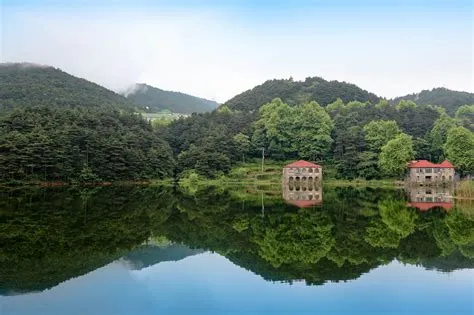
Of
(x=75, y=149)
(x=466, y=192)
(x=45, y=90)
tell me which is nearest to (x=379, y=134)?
(x=466, y=192)

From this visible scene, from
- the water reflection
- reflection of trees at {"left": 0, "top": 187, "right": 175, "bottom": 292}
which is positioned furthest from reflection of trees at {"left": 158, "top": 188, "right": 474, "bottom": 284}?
reflection of trees at {"left": 0, "top": 187, "right": 175, "bottom": 292}

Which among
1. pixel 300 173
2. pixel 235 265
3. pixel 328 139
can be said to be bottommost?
pixel 235 265

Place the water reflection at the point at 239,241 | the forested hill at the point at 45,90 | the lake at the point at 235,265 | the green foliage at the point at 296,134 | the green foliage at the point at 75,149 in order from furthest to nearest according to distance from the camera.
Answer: the forested hill at the point at 45,90
the green foliage at the point at 296,134
the green foliage at the point at 75,149
the water reflection at the point at 239,241
the lake at the point at 235,265

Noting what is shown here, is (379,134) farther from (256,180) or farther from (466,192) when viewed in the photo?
(466,192)

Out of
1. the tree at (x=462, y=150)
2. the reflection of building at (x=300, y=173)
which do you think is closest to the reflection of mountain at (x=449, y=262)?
the reflection of building at (x=300, y=173)

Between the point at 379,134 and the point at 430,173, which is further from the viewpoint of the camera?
the point at 379,134

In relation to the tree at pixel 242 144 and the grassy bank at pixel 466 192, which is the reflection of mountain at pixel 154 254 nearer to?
the grassy bank at pixel 466 192

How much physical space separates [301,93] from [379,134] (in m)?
71.7

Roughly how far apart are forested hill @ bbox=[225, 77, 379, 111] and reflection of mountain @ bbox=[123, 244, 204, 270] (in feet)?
400

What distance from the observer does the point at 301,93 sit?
148 metres

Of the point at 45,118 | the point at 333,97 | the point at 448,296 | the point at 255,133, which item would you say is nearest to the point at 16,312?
the point at 448,296

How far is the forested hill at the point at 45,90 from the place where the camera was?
359 feet

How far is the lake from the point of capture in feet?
35.9

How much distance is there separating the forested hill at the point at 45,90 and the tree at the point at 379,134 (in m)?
63.8
